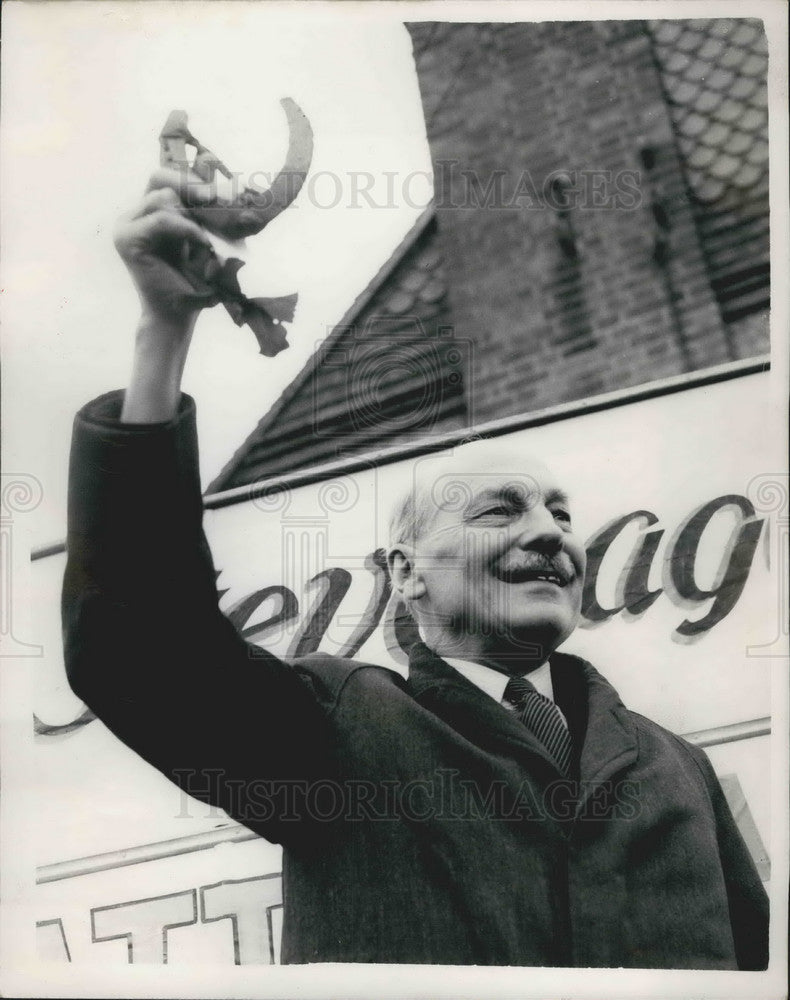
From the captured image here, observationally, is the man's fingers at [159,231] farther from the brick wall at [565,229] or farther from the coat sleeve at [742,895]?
the coat sleeve at [742,895]

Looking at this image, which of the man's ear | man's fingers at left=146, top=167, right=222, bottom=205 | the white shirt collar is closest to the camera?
the white shirt collar

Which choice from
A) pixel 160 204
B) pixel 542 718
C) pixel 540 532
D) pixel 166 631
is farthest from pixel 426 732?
pixel 160 204

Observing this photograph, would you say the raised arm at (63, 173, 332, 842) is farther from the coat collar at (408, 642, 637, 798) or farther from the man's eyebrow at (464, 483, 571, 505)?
the man's eyebrow at (464, 483, 571, 505)

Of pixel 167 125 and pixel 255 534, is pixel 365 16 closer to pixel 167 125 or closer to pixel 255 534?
pixel 167 125

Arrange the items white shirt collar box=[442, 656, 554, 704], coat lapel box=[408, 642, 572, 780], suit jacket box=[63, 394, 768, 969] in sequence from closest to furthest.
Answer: suit jacket box=[63, 394, 768, 969] → coat lapel box=[408, 642, 572, 780] → white shirt collar box=[442, 656, 554, 704]

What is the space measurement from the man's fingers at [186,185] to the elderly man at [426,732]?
155 millimetres

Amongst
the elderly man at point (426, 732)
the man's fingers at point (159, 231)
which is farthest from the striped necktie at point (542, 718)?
the man's fingers at point (159, 231)

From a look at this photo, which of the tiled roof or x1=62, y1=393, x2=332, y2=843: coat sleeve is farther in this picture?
the tiled roof

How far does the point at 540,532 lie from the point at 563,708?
2.08 ft

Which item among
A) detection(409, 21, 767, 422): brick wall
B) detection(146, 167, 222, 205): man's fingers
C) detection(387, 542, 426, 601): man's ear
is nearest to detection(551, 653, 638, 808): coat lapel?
detection(387, 542, 426, 601): man's ear

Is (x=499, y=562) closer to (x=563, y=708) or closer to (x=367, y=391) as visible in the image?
(x=563, y=708)

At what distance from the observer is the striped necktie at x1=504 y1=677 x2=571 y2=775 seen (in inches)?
161

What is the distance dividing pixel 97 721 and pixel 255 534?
895mm

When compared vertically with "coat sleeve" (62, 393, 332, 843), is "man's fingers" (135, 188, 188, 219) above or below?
above
